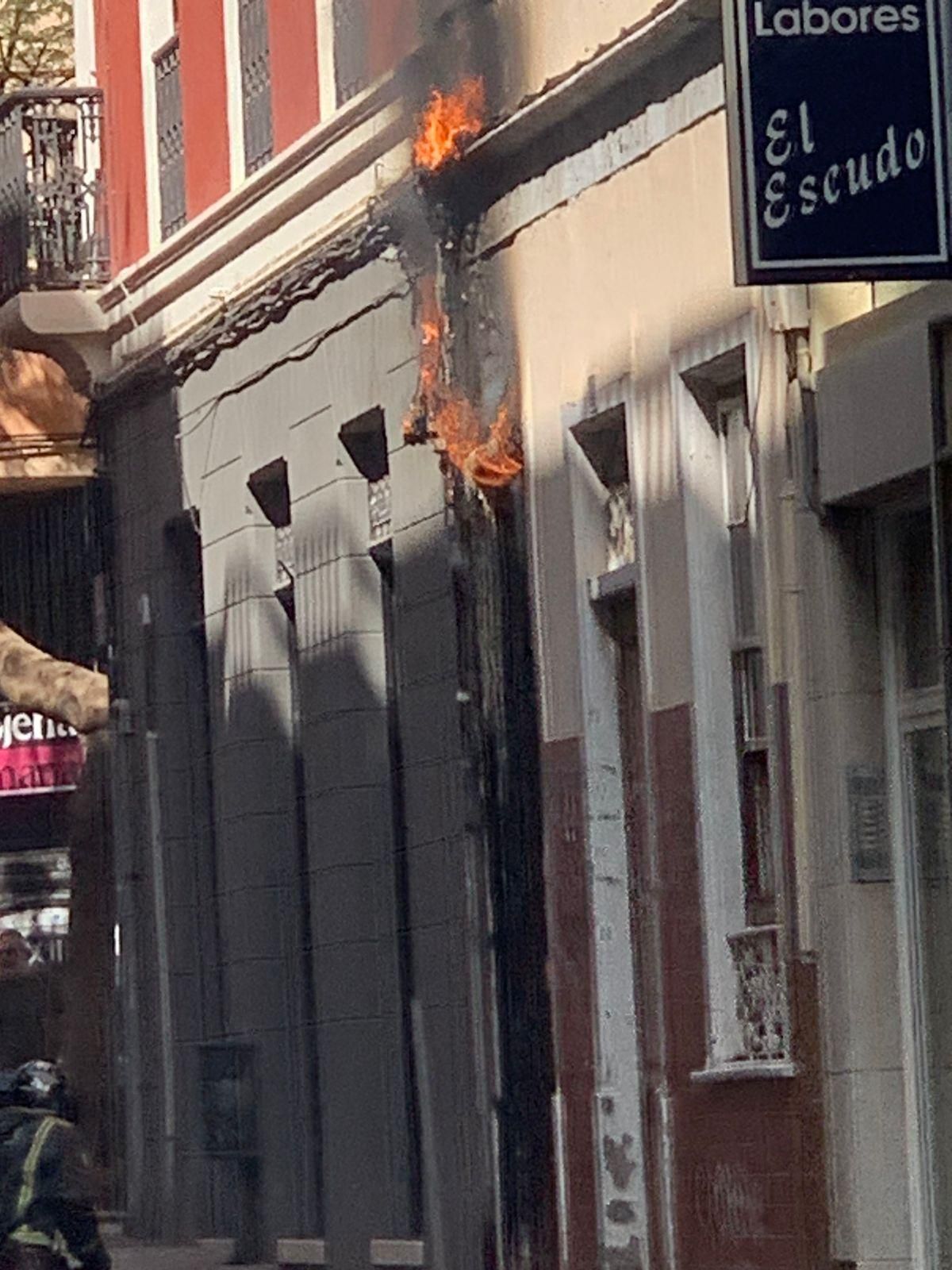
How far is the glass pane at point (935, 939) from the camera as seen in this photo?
1477 cm

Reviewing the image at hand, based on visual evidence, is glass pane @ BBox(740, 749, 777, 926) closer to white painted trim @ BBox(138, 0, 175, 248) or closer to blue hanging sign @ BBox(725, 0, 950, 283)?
blue hanging sign @ BBox(725, 0, 950, 283)

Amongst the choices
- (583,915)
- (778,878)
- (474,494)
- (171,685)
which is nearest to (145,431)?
(171,685)

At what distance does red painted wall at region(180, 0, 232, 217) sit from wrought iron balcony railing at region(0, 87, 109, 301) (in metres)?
1.55

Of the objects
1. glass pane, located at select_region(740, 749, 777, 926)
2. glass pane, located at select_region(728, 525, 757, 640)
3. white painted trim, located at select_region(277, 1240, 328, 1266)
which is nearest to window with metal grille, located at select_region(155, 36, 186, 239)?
white painted trim, located at select_region(277, 1240, 328, 1266)

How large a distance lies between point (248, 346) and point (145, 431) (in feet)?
7.90

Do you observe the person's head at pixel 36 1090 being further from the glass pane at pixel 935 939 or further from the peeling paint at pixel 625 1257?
the glass pane at pixel 935 939

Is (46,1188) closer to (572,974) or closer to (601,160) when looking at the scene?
(572,974)

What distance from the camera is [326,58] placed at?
21797mm

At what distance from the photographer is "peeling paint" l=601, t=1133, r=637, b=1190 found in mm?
17578

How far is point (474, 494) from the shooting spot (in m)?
19.4

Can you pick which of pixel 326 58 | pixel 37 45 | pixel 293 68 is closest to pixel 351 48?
pixel 326 58

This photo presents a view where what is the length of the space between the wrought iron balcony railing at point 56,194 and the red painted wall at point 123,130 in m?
0.10

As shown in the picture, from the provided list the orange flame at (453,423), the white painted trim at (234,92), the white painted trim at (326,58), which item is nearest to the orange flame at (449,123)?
the orange flame at (453,423)

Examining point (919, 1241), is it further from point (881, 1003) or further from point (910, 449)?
point (910, 449)
